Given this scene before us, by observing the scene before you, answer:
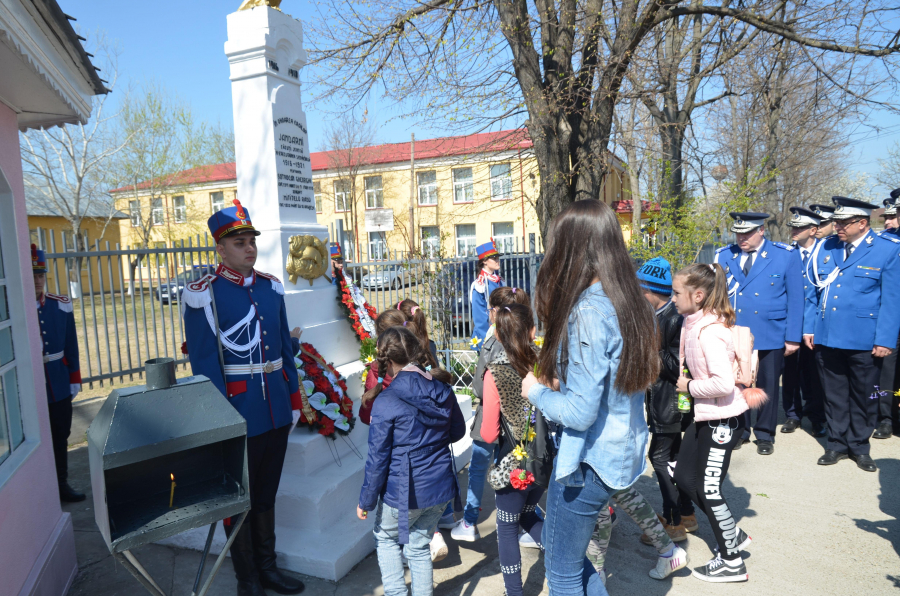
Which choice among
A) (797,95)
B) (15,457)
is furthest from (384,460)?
(797,95)

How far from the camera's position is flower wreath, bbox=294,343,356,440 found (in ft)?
13.1

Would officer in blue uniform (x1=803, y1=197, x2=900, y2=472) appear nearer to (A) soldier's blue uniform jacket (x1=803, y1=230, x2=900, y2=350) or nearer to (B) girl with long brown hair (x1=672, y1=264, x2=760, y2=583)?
(A) soldier's blue uniform jacket (x1=803, y1=230, x2=900, y2=350)

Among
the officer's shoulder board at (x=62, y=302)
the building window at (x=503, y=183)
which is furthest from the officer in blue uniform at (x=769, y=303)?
the officer's shoulder board at (x=62, y=302)

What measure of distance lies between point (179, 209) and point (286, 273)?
24.4 meters

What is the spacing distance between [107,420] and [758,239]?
5394 millimetres

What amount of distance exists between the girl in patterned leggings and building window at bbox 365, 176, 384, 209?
29423mm

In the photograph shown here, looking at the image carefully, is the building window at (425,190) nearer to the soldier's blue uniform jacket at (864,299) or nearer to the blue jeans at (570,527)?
the soldier's blue uniform jacket at (864,299)

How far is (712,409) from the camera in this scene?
319 cm

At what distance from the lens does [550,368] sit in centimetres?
220

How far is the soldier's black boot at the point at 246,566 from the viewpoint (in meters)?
3.09

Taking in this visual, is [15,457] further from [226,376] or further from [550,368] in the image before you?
[550,368]

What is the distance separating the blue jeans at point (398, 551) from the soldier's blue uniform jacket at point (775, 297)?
3966mm

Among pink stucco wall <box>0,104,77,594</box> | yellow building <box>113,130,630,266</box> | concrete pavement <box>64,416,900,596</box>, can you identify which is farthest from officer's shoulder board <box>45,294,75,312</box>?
yellow building <box>113,130,630,266</box>

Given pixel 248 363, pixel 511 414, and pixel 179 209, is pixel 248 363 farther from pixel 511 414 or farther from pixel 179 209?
pixel 179 209
